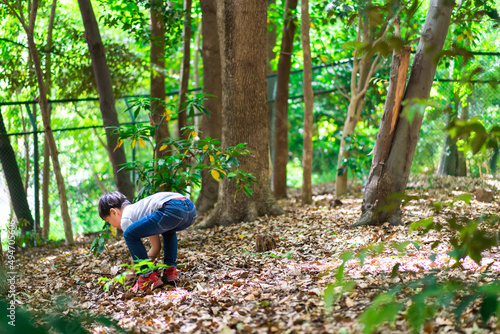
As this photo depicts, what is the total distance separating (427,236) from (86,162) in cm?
1071

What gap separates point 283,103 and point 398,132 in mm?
3408

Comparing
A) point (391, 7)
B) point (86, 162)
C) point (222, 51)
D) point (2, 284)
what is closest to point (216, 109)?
point (222, 51)

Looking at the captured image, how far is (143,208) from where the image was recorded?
341cm

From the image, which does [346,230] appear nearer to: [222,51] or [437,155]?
[222,51]

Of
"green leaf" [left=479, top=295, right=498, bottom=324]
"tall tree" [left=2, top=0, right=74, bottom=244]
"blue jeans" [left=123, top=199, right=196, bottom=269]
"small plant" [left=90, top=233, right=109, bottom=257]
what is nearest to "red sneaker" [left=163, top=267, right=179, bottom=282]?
"blue jeans" [left=123, top=199, right=196, bottom=269]

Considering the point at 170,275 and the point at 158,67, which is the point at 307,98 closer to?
the point at 158,67

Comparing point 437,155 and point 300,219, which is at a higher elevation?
point 437,155

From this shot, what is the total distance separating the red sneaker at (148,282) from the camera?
10.9 feet

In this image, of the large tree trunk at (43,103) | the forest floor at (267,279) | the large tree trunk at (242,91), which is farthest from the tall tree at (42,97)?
the large tree trunk at (242,91)

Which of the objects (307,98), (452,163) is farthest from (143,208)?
(452,163)

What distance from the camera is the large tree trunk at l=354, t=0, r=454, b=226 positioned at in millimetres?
4258

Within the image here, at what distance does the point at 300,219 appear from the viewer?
5473mm

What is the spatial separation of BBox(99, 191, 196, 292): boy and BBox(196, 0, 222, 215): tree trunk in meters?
3.16

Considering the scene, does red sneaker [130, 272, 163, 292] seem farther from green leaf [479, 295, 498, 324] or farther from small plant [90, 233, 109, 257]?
green leaf [479, 295, 498, 324]
